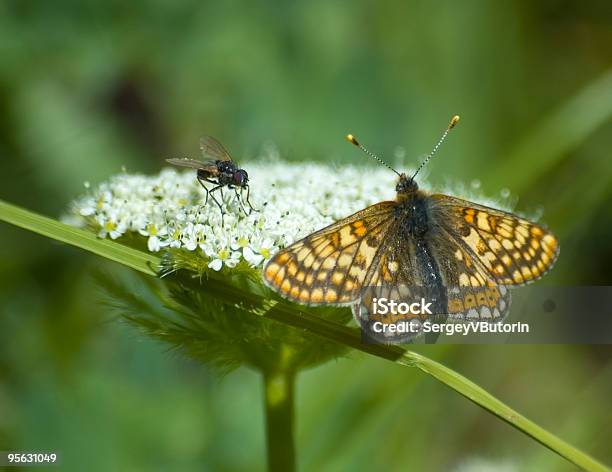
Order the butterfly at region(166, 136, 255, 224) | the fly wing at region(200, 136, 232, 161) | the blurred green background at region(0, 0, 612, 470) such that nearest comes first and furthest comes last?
the butterfly at region(166, 136, 255, 224), the fly wing at region(200, 136, 232, 161), the blurred green background at region(0, 0, 612, 470)

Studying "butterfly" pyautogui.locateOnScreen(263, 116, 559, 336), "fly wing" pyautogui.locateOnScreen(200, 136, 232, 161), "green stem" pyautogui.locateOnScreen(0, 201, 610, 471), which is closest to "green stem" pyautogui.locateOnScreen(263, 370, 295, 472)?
"green stem" pyautogui.locateOnScreen(0, 201, 610, 471)

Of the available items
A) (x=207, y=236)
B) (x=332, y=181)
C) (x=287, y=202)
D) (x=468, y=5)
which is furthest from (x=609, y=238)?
(x=207, y=236)

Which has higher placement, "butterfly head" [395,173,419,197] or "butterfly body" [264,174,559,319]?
"butterfly head" [395,173,419,197]

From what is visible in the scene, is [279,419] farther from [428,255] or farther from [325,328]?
[428,255]

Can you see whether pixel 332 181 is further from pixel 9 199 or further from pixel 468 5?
pixel 468 5

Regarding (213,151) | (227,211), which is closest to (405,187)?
(227,211)

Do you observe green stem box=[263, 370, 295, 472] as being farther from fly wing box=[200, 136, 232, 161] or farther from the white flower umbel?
fly wing box=[200, 136, 232, 161]
